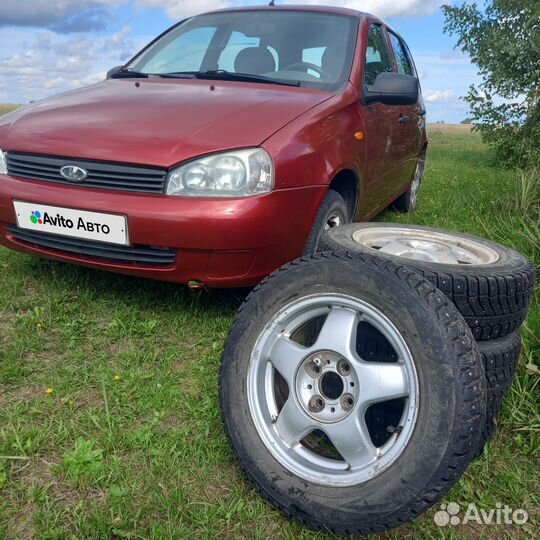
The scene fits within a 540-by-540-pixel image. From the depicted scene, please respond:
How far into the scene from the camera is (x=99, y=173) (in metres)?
2.70

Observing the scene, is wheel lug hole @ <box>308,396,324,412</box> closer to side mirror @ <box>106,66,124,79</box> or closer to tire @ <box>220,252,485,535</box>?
tire @ <box>220,252,485,535</box>

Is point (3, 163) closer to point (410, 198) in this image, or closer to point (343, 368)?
point (343, 368)

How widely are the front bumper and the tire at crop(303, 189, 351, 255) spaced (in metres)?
0.07

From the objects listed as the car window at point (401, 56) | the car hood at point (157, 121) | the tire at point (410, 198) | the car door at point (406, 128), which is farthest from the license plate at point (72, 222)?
the tire at point (410, 198)

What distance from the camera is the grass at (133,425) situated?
1803 millimetres

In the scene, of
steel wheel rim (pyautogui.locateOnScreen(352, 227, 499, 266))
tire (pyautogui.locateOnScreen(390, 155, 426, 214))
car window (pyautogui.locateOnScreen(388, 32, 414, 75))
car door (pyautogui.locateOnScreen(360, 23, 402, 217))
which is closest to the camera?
steel wheel rim (pyautogui.locateOnScreen(352, 227, 499, 266))

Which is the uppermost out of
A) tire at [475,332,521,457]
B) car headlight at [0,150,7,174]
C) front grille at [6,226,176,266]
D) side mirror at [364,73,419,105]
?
side mirror at [364,73,419,105]

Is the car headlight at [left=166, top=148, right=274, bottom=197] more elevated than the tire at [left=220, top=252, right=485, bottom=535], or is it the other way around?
the car headlight at [left=166, top=148, right=274, bottom=197]

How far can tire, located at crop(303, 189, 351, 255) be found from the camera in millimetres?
2993

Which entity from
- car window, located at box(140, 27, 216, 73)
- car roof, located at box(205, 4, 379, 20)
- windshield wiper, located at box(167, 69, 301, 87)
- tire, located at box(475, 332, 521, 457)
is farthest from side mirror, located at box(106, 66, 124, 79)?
tire, located at box(475, 332, 521, 457)

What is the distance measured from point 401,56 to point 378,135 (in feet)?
6.47

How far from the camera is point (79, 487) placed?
1893mm

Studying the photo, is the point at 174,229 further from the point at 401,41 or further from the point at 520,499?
the point at 401,41

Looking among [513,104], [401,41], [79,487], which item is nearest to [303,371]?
[79,487]
